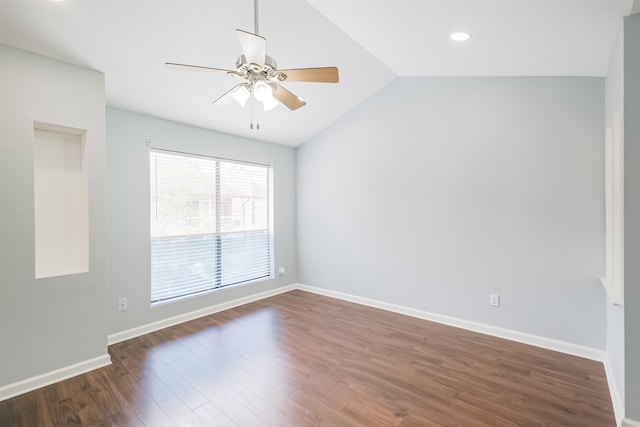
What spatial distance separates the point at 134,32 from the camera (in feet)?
7.43

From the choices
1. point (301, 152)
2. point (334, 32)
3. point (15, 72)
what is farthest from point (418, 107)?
point (15, 72)

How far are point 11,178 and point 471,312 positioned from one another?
430 centimetres

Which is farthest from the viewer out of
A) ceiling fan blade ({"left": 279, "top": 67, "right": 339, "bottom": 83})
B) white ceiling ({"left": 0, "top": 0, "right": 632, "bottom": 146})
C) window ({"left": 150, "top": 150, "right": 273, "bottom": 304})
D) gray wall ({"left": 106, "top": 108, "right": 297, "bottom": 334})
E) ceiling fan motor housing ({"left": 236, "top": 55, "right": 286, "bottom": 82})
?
window ({"left": 150, "top": 150, "right": 273, "bottom": 304})

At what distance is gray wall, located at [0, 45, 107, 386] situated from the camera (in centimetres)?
220

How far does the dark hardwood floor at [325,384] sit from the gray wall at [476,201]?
474mm

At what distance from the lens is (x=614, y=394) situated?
6.99 ft

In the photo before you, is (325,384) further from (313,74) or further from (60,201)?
(60,201)

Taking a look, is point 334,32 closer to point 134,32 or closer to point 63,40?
point 134,32

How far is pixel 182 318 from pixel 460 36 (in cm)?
401

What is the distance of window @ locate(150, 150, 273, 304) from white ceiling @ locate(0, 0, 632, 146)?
775 millimetres

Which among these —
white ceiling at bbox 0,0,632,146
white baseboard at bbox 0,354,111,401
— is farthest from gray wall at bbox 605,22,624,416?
white baseboard at bbox 0,354,111,401

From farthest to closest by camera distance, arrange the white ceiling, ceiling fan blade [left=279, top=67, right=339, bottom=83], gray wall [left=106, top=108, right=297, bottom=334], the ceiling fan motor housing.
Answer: gray wall [left=106, top=108, right=297, bottom=334] → the white ceiling → ceiling fan blade [left=279, top=67, right=339, bottom=83] → the ceiling fan motor housing

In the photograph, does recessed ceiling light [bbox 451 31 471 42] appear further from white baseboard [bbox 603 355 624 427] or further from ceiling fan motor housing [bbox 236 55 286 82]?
white baseboard [bbox 603 355 624 427]

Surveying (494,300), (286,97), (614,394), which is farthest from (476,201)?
(286,97)
